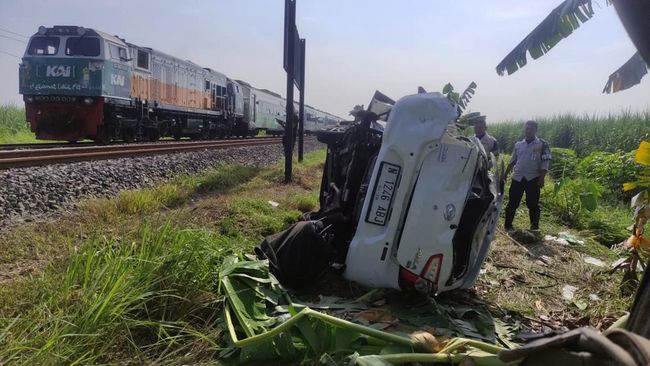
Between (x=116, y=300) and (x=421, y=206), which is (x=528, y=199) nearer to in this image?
(x=421, y=206)

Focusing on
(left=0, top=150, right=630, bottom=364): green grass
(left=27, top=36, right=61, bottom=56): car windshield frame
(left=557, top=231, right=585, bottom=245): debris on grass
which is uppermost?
(left=27, top=36, right=61, bottom=56): car windshield frame

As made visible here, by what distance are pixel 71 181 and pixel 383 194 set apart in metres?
5.22

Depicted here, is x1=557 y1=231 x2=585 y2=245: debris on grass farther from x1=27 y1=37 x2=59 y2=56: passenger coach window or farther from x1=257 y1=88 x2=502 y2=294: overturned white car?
x1=27 y1=37 x2=59 y2=56: passenger coach window

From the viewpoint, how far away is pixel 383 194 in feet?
9.17

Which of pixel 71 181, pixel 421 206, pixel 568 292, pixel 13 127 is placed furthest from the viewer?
pixel 13 127

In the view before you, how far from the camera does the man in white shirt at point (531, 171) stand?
6734mm

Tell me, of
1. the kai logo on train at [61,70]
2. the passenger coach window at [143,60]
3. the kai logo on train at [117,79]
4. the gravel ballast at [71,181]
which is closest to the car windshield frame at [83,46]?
the kai logo on train at [61,70]

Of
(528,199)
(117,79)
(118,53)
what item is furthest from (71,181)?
(118,53)

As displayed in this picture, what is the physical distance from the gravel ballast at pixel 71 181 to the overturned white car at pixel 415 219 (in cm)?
351

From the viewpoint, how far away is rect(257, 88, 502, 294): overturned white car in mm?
2635

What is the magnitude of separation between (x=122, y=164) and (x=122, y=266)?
601 cm

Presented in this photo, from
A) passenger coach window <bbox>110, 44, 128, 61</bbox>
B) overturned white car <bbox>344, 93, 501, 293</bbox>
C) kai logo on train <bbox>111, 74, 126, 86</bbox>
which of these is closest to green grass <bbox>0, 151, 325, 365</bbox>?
overturned white car <bbox>344, 93, 501, 293</bbox>

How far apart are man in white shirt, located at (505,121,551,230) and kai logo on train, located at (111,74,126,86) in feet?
37.0

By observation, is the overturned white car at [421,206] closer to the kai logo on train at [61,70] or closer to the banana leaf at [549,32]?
the banana leaf at [549,32]
